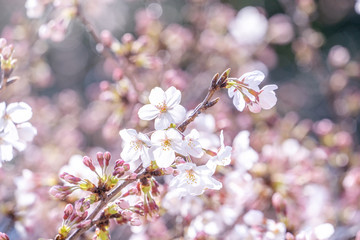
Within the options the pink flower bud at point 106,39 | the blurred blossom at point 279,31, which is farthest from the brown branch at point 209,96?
the blurred blossom at point 279,31

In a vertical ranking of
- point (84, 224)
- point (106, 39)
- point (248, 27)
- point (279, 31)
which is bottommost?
point (84, 224)

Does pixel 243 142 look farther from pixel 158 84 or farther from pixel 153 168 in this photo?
pixel 158 84

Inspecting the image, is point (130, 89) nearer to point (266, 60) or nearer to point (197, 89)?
point (197, 89)

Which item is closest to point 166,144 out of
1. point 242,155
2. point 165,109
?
point 165,109

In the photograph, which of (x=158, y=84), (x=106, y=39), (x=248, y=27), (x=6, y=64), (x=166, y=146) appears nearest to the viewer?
(x=166, y=146)

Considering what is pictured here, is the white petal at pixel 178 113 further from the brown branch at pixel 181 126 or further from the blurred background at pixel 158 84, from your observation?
the blurred background at pixel 158 84
